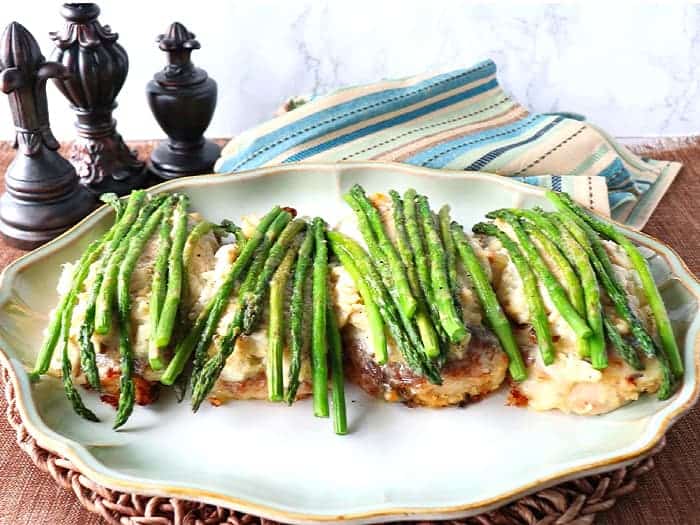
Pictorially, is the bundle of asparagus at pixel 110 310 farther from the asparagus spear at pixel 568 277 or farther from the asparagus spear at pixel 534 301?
the asparagus spear at pixel 568 277

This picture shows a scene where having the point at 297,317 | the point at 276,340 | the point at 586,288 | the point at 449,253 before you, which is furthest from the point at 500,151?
the point at 276,340

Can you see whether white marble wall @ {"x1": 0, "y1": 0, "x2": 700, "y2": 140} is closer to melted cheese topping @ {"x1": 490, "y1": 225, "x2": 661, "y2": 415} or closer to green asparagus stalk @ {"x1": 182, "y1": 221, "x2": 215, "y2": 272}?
green asparagus stalk @ {"x1": 182, "y1": 221, "x2": 215, "y2": 272}

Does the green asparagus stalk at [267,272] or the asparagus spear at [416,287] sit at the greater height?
the asparagus spear at [416,287]

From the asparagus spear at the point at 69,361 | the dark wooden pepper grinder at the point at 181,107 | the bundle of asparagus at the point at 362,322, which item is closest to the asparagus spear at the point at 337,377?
the bundle of asparagus at the point at 362,322

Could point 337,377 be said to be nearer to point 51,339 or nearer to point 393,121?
point 51,339

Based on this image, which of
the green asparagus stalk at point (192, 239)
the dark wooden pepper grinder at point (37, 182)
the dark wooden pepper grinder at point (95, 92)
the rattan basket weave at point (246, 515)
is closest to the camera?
the rattan basket weave at point (246, 515)
